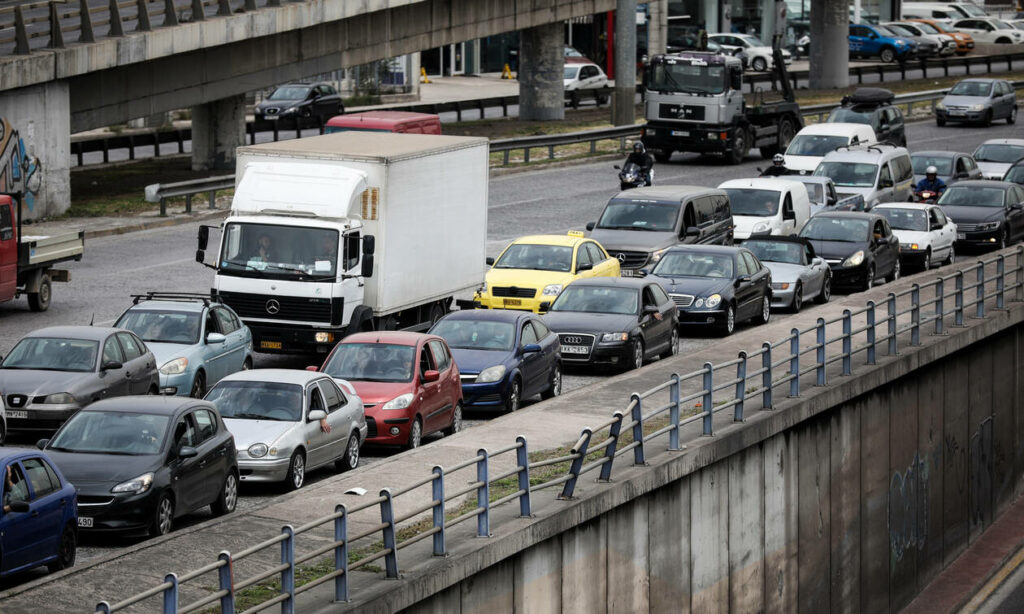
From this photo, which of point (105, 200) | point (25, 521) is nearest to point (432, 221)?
point (25, 521)

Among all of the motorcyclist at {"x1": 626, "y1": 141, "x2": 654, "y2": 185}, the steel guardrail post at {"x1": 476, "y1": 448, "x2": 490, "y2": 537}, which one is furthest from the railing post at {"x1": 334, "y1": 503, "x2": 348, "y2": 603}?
the motorcyclist at {"x1": 626, "y1": 141, "x2": 654, "y2": 185}

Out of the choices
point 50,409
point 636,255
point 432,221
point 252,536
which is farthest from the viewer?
point 636,255

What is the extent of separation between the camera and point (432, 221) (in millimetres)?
27203

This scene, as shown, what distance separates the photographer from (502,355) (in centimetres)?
2325

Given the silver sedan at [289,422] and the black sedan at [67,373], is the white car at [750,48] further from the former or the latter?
the silver sedan at [289,422]

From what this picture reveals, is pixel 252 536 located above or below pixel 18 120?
below

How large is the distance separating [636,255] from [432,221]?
6284mm

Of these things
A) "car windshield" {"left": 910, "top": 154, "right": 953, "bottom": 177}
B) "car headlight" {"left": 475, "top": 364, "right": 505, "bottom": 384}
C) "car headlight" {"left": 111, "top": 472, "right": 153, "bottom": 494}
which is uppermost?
"car windshield" {"left": 910, "top": 154, "right": 953, "bottom": 177}

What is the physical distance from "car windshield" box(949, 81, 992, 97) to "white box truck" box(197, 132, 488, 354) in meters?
38.8

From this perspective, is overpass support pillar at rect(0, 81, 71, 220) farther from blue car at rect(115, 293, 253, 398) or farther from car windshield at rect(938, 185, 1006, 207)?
car windshield at rect(938, 185, 1006, 207)

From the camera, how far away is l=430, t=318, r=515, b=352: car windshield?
932 inches

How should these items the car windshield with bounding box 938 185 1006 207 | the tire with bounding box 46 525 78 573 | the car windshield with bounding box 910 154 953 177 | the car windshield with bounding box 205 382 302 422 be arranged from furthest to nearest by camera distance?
the car windshield with bounding box 910 154 953 177
the car windshield with bounding box 938 185 1006 207
the car windshield with bounding box 205 382 302 422
the tire with bounding box 46 525 78 573

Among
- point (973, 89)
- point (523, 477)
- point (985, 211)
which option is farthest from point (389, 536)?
point (973, 89)

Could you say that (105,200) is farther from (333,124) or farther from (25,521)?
(25,521)
